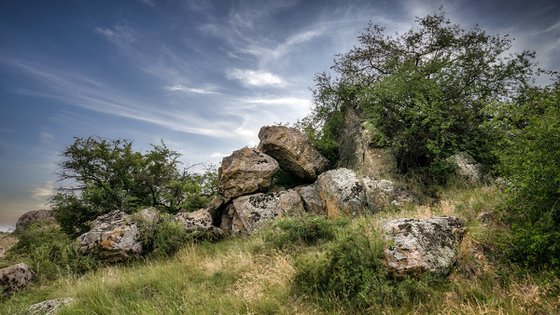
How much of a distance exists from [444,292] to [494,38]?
16.3 meters

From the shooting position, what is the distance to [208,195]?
1838 cm

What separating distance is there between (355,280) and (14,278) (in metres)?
10.9

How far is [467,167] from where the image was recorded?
11.7 m

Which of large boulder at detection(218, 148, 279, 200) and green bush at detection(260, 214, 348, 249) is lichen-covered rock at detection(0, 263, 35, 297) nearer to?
large boulder at detection(218, 148, 279, 200)

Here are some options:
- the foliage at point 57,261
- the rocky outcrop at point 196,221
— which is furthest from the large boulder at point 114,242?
the rocky outcrop at point 196,221

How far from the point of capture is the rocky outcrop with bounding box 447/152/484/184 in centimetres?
1138

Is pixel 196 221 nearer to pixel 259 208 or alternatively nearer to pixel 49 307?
pixel 259 208

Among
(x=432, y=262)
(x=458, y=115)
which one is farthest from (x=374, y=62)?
(x=432, y=262)

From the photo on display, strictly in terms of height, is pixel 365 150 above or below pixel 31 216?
below

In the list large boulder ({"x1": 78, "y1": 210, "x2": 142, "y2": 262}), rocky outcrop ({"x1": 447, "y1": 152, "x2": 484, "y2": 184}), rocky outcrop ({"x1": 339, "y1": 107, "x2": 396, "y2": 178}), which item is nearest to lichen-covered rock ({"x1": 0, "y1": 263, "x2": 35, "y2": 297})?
large boulder ({"x1": 78, "y1": 210, "x2": 142, "y2": 262})

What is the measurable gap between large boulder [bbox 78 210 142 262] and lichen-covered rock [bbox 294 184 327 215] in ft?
22.1

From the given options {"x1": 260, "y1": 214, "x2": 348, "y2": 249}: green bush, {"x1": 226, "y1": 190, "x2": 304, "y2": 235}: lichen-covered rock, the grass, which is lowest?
the grass

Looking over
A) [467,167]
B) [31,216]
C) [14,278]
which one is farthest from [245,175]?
[31,216]

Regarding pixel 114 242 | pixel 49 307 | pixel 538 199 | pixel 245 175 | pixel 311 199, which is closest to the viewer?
pixel 538 199
